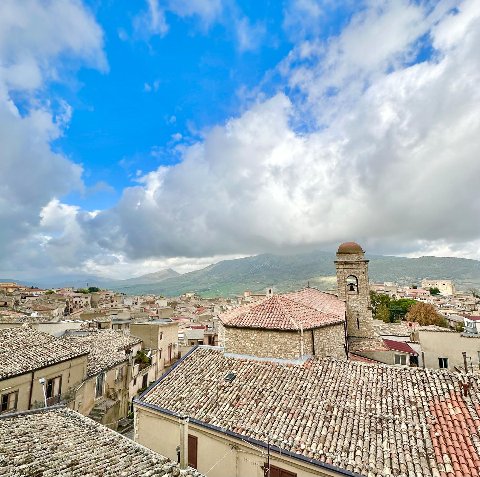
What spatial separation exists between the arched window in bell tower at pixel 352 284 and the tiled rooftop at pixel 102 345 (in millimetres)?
20981

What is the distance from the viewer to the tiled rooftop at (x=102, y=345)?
2594 cm

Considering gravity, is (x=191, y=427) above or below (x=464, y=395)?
below

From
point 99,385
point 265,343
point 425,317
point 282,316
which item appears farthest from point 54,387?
point 425,317

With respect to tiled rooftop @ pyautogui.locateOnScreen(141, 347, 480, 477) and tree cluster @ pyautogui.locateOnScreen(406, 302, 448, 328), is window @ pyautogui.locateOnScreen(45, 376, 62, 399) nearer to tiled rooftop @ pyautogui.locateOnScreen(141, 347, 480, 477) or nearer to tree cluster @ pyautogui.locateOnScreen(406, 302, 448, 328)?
tiled rooftop @ pyautogui.locateOnScreen(141, 347, 480, 477)

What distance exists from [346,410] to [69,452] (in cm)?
922

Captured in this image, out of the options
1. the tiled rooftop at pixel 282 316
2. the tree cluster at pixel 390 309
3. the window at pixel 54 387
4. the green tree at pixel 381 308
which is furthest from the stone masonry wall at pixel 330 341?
the tree cluster at pixel 390 309

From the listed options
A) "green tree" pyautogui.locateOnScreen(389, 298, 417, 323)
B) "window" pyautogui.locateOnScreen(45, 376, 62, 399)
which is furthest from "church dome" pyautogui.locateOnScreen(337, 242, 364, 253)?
"green tree" pyautogui.locateOnScreen(389, 298, 417, 323)

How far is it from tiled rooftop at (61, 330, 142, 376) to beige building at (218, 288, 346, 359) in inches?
477

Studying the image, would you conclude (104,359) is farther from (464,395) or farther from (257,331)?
(464,395)

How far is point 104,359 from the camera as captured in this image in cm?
2767

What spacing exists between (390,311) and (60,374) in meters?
66.5

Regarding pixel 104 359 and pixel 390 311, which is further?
pixel 390 311

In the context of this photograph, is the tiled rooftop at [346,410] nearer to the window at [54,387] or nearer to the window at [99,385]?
the window at [54,387]

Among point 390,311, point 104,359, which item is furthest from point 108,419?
point 390,311
